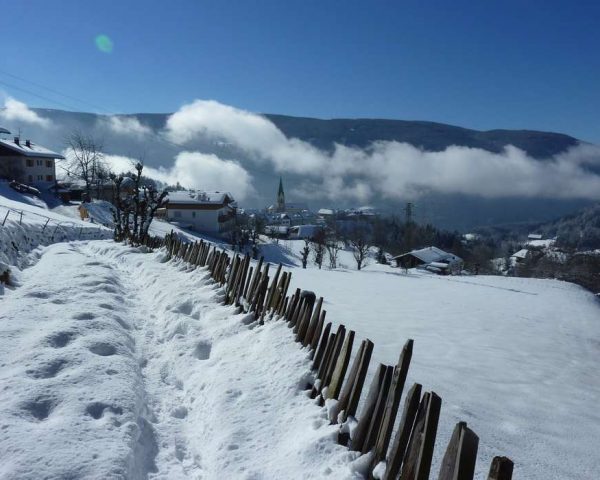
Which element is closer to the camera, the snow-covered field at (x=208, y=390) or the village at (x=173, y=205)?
the snow-covered field at (x=208, y=390)

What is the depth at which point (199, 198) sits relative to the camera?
7356 cm

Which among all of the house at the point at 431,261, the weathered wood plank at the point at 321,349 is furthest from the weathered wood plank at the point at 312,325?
the house at the point at 431,261

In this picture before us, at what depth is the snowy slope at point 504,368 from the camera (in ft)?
12.9

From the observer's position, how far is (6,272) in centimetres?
942

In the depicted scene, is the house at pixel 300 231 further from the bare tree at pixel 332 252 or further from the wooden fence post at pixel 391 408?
the wooden fence post at pixel 391 408

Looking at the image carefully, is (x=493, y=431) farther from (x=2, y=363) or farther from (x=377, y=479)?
(x=2, y=363)

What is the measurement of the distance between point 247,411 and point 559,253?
339 feet

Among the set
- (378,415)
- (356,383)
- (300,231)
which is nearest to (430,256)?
(300,231)

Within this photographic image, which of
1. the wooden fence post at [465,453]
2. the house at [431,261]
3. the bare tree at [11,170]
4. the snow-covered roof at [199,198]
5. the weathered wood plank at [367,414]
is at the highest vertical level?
the bare tree at [11,170]

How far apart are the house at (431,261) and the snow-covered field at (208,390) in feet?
230

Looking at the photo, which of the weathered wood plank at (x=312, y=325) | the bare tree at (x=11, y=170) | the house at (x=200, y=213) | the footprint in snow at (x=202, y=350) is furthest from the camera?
the house at (x=200, y=213)

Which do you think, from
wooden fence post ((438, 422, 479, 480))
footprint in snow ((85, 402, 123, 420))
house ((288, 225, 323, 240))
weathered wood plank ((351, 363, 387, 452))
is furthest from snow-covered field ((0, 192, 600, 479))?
house ((288, 225, 323, 240))

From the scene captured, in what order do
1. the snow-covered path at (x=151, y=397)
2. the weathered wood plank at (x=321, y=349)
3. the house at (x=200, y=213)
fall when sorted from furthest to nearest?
the house at (x=200, y=213)
the weathered wood plank at (x=321, y=349)
the snow-covered path at (x=151, y=397)

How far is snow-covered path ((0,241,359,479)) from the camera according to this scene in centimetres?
347
